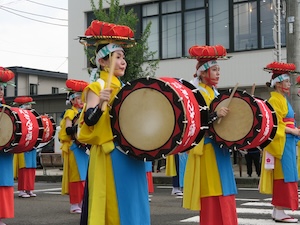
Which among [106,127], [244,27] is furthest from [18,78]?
[106,127]

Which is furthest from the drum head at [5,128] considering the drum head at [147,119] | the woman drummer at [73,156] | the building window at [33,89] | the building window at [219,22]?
the building window at [33,89]

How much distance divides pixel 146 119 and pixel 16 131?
329 centimetres

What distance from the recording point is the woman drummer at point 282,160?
7406mm

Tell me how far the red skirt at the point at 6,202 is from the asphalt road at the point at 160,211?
961 millimetres

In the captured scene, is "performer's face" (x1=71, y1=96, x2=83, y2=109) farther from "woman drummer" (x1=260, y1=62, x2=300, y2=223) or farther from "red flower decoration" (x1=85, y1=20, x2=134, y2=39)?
"red flower decoration" (x1=85, y1=20, x2=134, y2=39)

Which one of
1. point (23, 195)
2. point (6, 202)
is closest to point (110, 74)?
point (6, 202)

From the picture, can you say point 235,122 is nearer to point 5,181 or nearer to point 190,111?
point 190,111

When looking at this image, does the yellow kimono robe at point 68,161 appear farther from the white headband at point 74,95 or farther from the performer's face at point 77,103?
the white headband at point 74,95

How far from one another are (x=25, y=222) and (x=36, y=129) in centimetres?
148

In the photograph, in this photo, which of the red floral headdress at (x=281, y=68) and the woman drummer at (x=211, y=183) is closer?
the woman drummer at (x=211, y=183)

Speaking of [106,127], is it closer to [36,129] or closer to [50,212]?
[36,129]

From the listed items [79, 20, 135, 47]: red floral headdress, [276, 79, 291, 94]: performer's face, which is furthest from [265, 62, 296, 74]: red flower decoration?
[79, 20, 135, 47]: red floral headdress

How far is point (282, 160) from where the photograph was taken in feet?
24.5

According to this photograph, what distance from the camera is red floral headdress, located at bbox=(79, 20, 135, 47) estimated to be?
4758 millimetres
